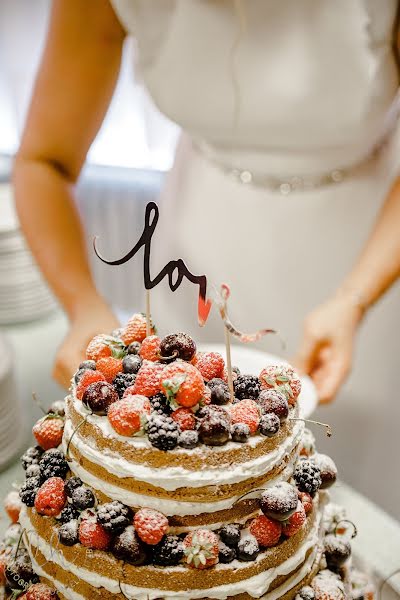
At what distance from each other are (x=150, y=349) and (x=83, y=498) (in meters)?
0.23

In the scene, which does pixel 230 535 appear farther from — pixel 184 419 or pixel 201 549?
pixel 184 419

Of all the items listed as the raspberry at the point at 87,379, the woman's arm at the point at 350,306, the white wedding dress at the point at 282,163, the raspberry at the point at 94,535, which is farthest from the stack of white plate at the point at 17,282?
the raspberry at the point at 94,535

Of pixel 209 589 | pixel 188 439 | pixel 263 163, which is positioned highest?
pixel 263 163

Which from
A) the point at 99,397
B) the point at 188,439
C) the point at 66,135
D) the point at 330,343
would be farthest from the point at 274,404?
the point at 66,135

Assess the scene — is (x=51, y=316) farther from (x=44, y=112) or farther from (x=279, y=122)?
(x=279, y=122)

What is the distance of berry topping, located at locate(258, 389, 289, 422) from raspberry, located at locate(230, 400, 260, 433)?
18mm

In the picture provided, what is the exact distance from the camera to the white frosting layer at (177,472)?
3.08 ft

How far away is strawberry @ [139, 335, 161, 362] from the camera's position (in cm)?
106

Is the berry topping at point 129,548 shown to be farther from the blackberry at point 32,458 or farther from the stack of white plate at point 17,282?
the stack of white plate at point 17,282

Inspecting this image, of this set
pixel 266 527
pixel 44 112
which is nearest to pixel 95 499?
pixel 266 527

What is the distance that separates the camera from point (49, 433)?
3.69 feet

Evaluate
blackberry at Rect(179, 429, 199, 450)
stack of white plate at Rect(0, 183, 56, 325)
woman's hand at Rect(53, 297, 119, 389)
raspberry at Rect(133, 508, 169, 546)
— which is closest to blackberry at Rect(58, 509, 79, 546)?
raspberry at Rect(133, 508, 169, 546)

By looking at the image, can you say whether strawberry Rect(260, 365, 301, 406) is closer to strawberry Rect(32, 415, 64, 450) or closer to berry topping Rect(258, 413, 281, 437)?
berry topping Rect(258, 413, 281, 437)

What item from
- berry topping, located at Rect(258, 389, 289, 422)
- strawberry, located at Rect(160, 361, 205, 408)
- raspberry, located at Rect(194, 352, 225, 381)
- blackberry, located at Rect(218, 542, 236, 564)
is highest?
strawberry, located at Rect(160, 361, 205, 408)
